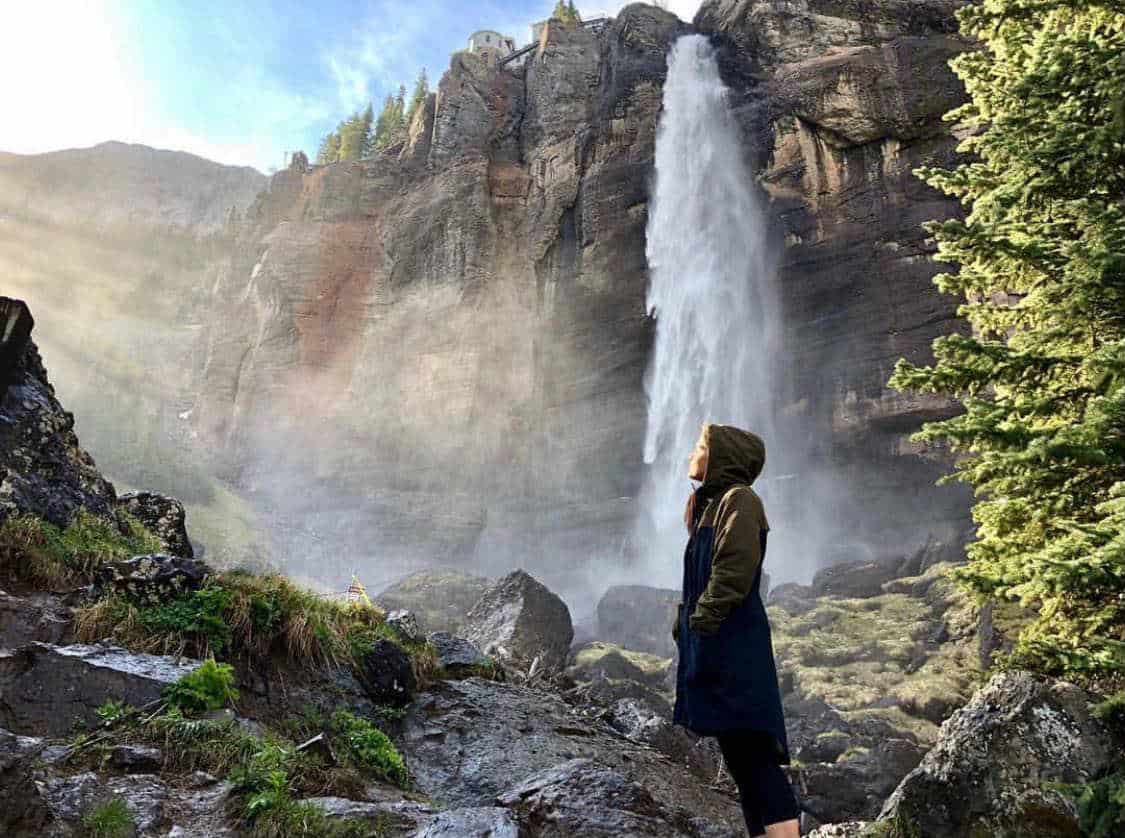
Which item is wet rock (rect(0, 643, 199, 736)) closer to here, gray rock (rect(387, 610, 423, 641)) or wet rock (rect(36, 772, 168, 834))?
wet rock (rect(36, 772, 168, 834))

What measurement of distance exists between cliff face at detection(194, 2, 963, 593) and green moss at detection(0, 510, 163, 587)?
95.2 feet

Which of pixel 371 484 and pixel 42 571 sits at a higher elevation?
pixel 371 484

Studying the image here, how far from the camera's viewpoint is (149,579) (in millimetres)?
6625

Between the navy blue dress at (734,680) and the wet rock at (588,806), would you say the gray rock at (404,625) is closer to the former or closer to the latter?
the wet rock at (588,806)

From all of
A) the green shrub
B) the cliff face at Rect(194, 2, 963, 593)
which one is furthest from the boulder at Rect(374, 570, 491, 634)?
the green shrub

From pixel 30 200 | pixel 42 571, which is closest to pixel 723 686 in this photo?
pixel 42 571

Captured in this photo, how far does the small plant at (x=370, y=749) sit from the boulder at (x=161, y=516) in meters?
5.21

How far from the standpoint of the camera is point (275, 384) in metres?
45.3

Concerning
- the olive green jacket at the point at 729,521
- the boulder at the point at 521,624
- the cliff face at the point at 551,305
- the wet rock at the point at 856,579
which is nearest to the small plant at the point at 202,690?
the olive green jacket at the point at 729,521

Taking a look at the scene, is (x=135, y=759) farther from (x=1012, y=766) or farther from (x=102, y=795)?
(x=1012, y=766)

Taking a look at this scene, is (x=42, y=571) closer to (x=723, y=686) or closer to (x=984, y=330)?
(x=723, y=686)

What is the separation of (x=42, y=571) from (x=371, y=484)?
119 ft

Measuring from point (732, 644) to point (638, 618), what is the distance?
70.2ft

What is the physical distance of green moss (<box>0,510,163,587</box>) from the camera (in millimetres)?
6605
